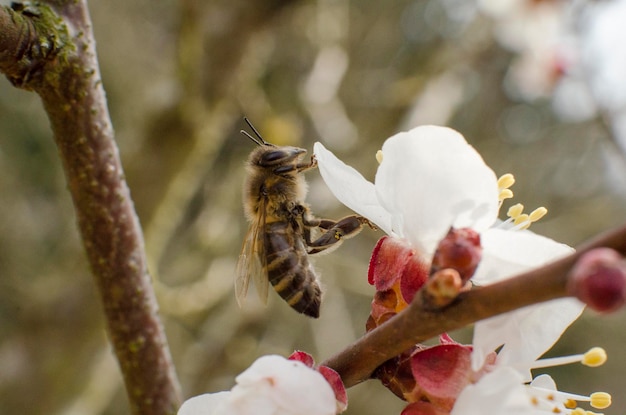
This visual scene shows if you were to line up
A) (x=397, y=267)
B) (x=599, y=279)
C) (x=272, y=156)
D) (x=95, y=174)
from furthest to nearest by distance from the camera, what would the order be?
(x=272, y=156), (x=95, y=174), (x=397, y=267), (x=599, y=279)

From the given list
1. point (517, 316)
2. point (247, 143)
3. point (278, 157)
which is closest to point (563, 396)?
point (517, 316)

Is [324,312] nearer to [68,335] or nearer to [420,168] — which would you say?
[68,335]

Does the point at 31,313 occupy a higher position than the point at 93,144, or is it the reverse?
the point at 93,144

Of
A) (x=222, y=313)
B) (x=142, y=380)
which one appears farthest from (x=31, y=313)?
(x=142, y=380)

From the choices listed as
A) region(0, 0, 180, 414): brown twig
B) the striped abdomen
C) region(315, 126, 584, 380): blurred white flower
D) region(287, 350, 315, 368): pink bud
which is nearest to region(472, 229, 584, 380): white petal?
region(315, 126, 584, 380): blurred white flower

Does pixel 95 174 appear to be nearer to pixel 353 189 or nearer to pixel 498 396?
pixel 353 189

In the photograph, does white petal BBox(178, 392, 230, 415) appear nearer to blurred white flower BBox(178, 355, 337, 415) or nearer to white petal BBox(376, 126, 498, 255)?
blurred white flower BBox(178, 355, 337, 415)
